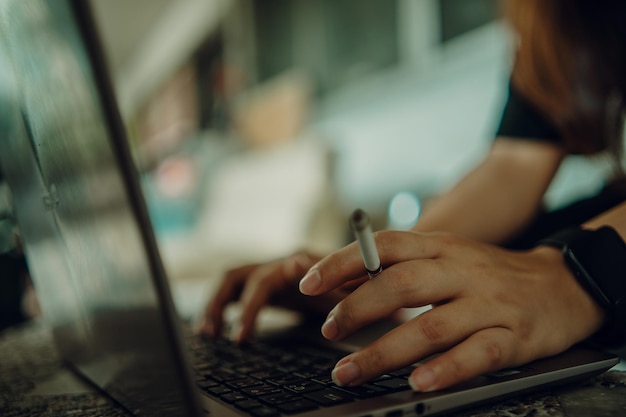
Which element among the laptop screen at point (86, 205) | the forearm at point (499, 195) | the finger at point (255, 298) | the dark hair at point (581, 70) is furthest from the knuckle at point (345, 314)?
the dark hair at point (581, 70)

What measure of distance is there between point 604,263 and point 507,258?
7cm

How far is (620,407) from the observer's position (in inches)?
12.3

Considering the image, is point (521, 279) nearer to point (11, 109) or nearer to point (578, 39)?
point (11, 109)

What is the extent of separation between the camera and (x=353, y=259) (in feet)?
1.11

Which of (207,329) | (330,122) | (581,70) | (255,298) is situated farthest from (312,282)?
(330,122)

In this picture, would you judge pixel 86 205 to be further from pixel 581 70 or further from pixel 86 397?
pixel 581 70

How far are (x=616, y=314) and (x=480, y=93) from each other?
4.59 ft

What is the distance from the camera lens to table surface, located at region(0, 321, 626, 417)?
312 millimetres

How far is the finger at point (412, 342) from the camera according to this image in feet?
1.05

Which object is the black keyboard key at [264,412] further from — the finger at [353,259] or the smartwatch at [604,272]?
the smartwatch at [604,272]

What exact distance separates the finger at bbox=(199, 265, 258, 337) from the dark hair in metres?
0.53

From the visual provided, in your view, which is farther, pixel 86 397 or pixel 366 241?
pixel 86 397

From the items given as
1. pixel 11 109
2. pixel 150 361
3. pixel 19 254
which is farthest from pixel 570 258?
pixel 19 254

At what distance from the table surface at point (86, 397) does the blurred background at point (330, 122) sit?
0.77m
